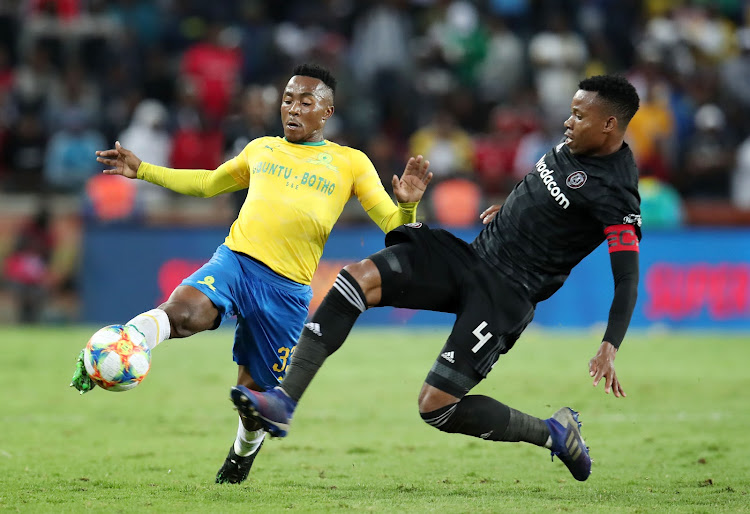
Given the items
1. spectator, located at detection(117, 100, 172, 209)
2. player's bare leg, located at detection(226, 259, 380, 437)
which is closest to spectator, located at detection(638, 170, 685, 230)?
spectator, located at detection(117, 100, 172, 209)

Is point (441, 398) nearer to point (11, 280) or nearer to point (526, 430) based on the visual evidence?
point (526, 430)

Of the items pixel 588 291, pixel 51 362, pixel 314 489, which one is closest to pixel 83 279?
pixel 51 362

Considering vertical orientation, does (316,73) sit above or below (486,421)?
above

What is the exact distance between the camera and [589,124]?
6.86m

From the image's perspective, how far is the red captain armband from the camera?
21.6ft

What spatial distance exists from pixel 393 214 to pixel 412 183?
0.24 m

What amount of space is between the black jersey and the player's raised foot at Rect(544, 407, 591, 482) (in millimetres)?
800

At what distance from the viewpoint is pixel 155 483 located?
7.28 m

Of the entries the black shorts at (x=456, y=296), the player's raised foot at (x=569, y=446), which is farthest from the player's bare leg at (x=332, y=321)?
the player's raised foot at (x=569, y=446)

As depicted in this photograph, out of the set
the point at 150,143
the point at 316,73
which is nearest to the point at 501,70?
the point at 150,143

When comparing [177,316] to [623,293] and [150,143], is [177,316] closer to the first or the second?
[623,293]

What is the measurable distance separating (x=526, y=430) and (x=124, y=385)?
8.00ft

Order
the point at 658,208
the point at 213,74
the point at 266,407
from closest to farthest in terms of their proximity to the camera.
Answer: the point at 266,407 < the point at 658,208 < the point at 213,74

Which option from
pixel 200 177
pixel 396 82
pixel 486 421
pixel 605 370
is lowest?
pixel 486 421
